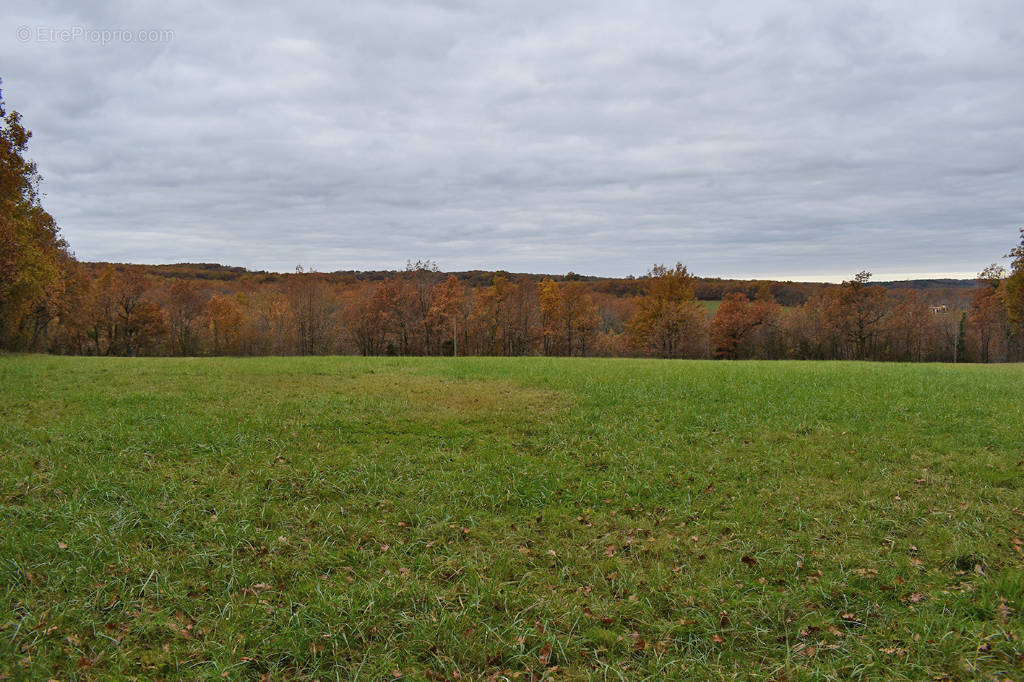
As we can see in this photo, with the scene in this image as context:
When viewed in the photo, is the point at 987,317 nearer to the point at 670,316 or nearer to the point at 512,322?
the point at 670,316

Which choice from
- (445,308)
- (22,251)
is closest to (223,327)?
(445,308)

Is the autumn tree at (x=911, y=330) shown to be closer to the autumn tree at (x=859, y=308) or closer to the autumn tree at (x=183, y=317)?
the autumn tree at (x=859, y=308)

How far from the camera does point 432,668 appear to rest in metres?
4.29

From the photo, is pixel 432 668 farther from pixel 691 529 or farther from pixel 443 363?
pixel 443 363

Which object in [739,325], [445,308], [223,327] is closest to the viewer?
[445,308]

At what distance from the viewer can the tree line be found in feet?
175

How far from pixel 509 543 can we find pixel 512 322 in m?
53.5

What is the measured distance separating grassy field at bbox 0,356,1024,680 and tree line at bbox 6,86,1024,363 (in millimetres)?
42931

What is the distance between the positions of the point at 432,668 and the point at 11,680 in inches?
126

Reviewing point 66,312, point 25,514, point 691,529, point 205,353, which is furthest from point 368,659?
point 205,353

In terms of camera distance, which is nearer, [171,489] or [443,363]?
[171,489]

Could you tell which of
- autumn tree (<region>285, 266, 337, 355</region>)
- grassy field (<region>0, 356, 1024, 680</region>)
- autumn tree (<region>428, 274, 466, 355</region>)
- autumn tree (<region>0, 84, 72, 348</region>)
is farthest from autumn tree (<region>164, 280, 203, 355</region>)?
grassy field (<region>0, 356, 1024, 680</region>)

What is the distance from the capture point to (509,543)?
633cm

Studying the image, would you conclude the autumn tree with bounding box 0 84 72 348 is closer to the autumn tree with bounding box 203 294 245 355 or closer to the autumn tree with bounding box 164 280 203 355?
the autumn tree with bounding box 164 280 203 355
